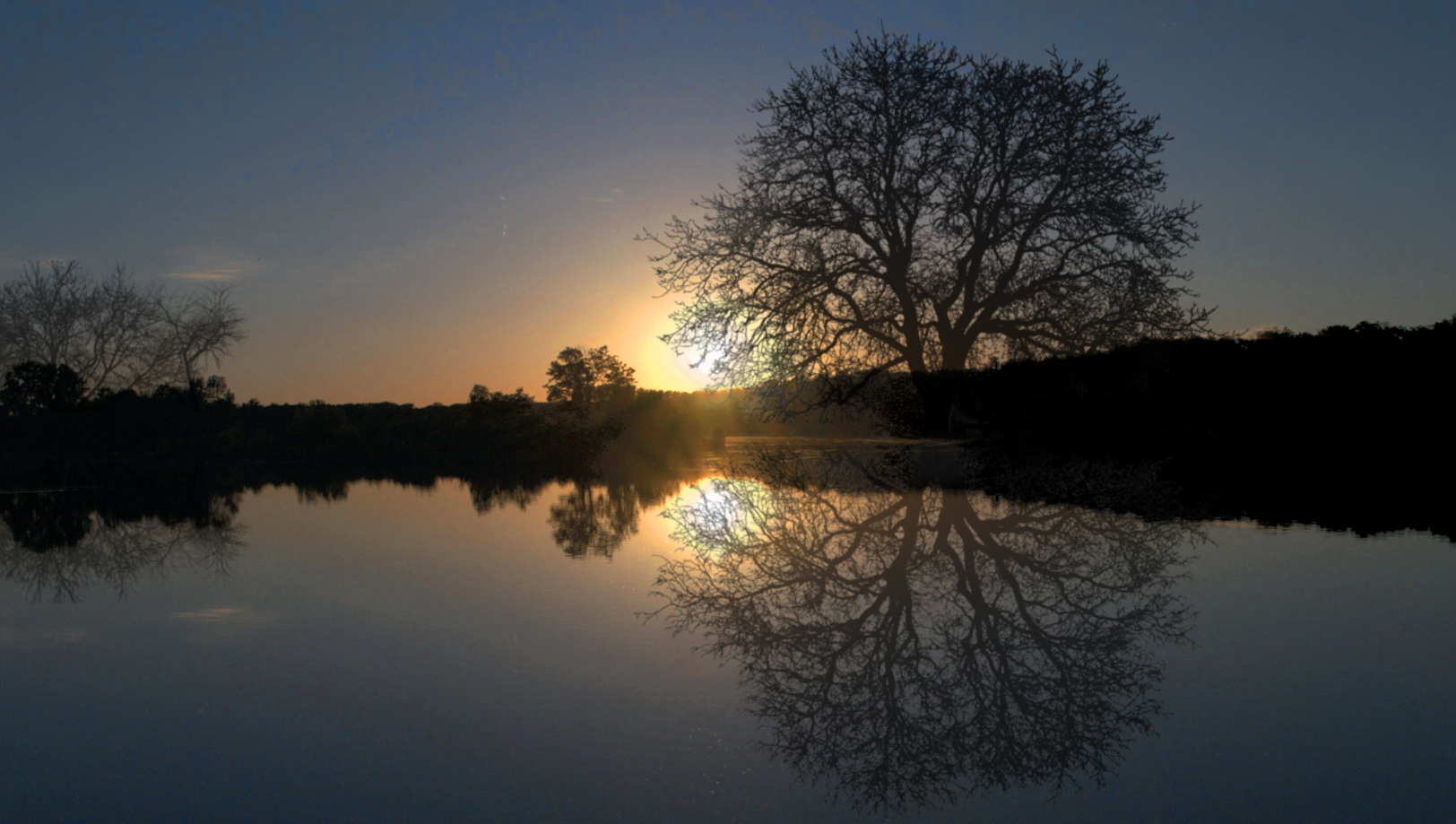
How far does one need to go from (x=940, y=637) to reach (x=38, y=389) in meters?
36.7

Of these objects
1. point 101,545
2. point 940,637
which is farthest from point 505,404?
point 940,637

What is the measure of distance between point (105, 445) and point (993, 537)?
97.1 feet

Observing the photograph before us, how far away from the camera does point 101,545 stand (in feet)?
27.6

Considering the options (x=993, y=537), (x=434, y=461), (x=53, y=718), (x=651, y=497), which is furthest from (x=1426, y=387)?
(x=434, y=461)

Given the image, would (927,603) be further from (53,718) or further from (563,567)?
(53,718)

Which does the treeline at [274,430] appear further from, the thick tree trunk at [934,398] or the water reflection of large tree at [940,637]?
the water reflection of large tree at [940,637]

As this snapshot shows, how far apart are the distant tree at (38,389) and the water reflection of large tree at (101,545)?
22.5 m

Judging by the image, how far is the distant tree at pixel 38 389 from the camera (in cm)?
2967

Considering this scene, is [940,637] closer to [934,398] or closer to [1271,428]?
[1271,428]

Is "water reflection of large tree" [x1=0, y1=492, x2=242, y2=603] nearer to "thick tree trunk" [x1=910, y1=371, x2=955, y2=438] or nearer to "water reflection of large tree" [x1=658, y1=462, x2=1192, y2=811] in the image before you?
"water reflection of large tree" [x1=658, y1=462, x2=1192, y2=811]

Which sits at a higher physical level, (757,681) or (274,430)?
(274,430)

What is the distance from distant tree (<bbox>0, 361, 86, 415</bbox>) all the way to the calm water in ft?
94.9

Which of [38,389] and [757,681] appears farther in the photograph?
[38,389]

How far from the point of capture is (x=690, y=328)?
663 inches
